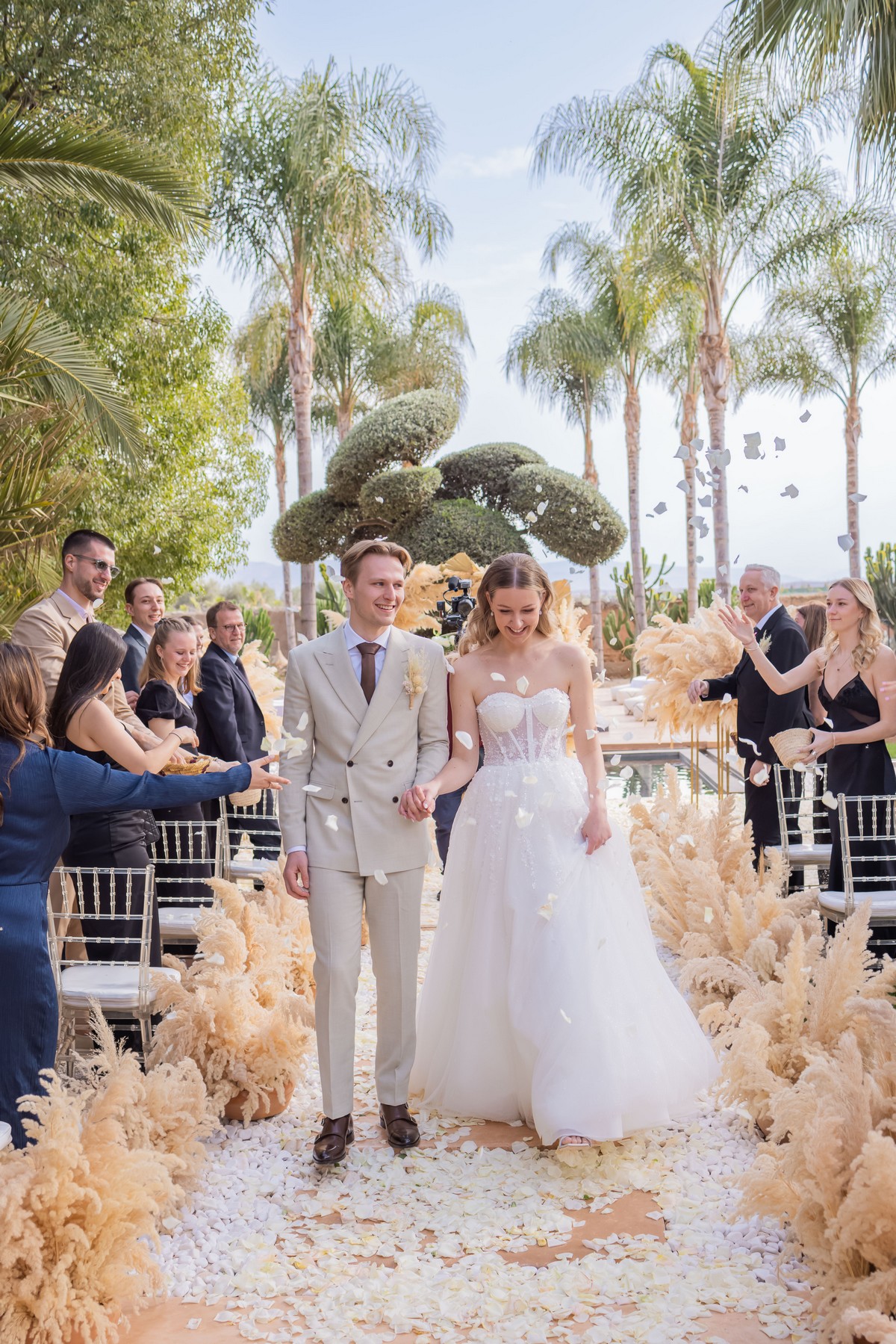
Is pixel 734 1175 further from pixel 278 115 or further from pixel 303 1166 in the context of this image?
pixel 278 115

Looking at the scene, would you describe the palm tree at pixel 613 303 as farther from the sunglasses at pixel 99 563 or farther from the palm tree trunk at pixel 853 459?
the sunglasses at pixel 99 563

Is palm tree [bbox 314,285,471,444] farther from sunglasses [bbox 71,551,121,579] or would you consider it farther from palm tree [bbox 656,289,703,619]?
sunglasses [bbox 71,551,121,579]

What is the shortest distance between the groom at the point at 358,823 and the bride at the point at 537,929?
7.0 inches

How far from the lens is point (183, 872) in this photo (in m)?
5.06

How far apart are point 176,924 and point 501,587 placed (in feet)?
6.80

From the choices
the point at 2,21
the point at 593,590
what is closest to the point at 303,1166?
the point at 2,21

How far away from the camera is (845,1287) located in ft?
7.85

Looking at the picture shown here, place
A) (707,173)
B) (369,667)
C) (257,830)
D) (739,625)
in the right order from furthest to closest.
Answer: (707,173)
(257,830)
(739,625)
(369,667)

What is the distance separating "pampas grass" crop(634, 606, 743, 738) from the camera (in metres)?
7.48

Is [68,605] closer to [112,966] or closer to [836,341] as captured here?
[112,966]

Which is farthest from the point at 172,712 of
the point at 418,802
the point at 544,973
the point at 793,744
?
the point at 793,744

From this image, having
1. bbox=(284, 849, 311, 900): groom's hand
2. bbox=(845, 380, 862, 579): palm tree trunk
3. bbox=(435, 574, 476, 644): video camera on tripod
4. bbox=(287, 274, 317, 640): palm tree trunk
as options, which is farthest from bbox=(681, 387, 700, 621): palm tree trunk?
bbox=(284, 849, 311, 900): groom's hand

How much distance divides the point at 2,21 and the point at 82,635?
483 inches

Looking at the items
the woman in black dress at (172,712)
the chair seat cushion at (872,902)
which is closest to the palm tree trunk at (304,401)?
the woman in black dress at (172,712)
